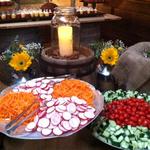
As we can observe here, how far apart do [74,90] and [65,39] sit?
1.85 ft

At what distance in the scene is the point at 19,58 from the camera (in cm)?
190

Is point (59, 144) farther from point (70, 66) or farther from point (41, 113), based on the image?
point (70, 66)

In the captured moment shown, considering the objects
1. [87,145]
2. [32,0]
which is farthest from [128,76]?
[32,0]

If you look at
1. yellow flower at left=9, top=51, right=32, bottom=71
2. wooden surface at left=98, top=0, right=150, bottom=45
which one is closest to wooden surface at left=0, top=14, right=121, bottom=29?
wooden surface at left=98, top=0, right=150, bottom=45

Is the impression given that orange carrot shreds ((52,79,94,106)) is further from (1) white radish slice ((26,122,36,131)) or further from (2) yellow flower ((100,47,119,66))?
(2) yellow flower ((100,47,119,66))

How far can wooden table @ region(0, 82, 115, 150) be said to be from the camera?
4.37 feet

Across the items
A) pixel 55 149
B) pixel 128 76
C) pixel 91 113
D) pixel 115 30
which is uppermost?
pixel 91 113

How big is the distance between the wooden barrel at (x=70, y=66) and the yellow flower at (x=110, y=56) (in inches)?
4.7

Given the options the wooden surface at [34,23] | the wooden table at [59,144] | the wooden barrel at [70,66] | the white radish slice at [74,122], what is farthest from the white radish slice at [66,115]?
the wooden surface at [34,23]

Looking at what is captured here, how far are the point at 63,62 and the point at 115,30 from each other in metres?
4.35

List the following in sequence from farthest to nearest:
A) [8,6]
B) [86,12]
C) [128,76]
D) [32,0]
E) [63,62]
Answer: [32,0], [8,6], [86,12], [128,76], [63,62]

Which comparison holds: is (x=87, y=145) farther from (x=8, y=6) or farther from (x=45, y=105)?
(x=8, y=6)

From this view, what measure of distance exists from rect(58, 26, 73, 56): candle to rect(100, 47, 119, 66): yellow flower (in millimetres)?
258

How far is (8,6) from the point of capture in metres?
5.13
